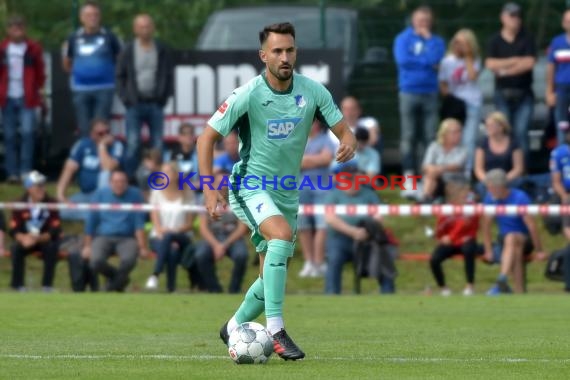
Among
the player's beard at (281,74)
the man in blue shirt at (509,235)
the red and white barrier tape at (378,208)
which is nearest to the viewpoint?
the player's beard at (281,74)

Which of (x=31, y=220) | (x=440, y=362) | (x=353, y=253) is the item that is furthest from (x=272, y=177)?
(x=31, y=220)

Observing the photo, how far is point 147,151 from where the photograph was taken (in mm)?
20875

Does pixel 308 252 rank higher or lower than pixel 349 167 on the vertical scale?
lower

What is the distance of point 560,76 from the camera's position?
65.2 ft

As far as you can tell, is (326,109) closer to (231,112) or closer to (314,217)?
(231,112)

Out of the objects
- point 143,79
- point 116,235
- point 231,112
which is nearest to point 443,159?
point 143,79

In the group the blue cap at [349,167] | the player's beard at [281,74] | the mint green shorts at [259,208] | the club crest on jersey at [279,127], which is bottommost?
the blue cap at [349,167]

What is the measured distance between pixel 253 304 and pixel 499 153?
969 centimetres

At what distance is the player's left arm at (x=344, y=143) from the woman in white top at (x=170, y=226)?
8429 mm

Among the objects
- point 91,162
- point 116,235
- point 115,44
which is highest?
point 115,44

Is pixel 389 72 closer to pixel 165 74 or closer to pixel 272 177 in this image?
pixel 165 74

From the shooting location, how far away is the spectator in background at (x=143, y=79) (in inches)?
806

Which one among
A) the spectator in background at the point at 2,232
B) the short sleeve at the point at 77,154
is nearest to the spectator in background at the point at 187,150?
the short sleeve at the point at 77,154

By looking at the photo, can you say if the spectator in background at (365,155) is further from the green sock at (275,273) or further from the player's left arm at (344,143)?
the green sock at (275,273)
